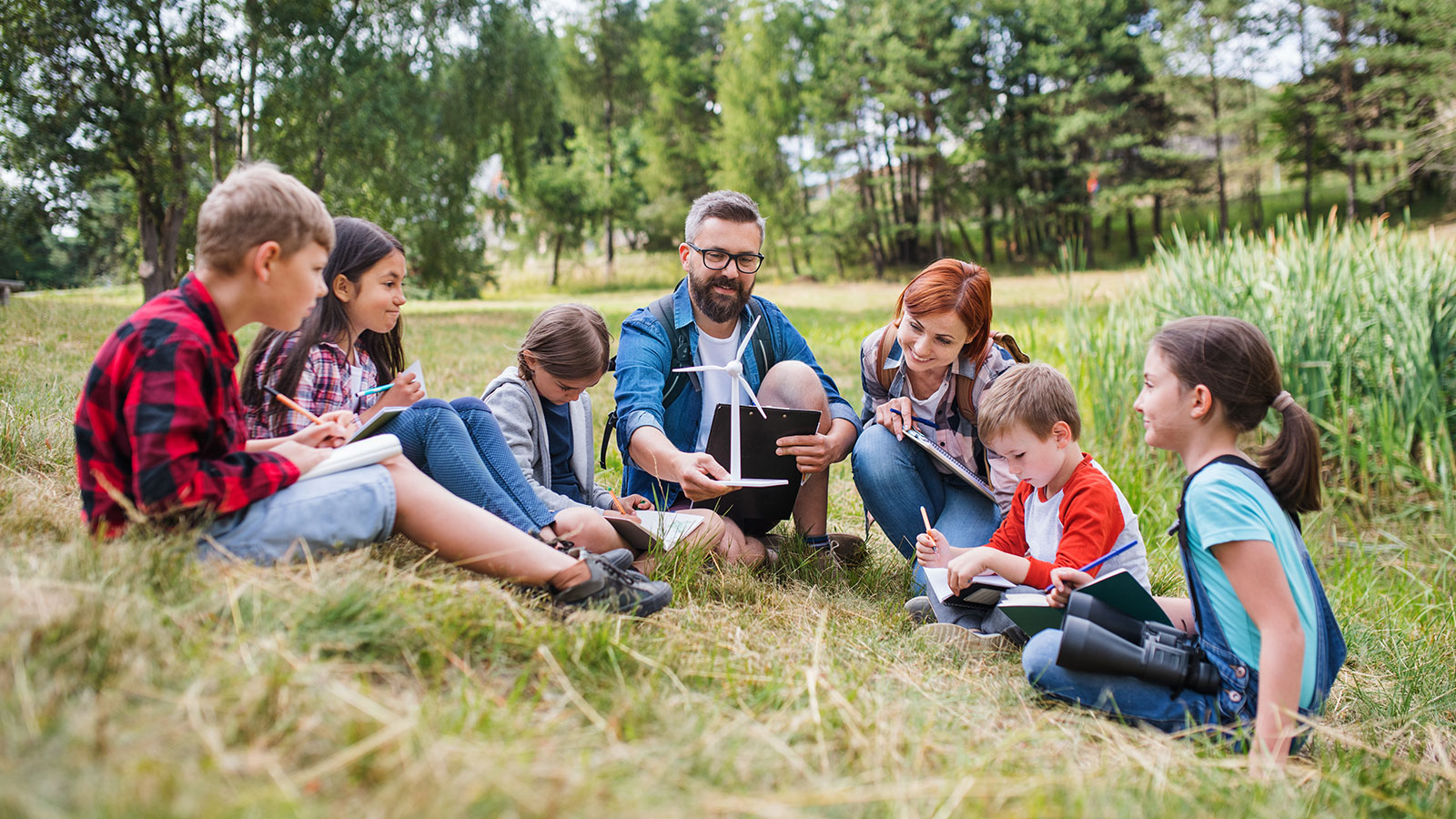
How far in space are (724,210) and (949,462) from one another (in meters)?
1.21

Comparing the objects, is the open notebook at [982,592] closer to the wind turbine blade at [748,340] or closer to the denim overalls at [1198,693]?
the denim overalls at [1198,693]

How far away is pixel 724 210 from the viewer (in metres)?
3.25

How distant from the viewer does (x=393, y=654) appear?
1.71m

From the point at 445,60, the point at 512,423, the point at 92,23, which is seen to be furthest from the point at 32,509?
the point at 445,60

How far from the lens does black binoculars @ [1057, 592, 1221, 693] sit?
2.15 meters

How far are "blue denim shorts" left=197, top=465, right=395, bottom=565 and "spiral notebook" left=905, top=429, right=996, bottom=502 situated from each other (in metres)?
1.72

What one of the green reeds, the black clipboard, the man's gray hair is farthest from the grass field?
the green reeds

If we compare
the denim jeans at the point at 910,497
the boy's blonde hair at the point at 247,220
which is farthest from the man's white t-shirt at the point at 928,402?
the boy's blonde hair at the point at 247,220

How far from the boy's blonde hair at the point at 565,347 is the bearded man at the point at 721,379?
19 cm

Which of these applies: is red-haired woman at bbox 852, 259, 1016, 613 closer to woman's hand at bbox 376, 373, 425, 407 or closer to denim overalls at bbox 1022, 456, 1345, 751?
denim overalls at bbox 1022, 456, 1345, 751

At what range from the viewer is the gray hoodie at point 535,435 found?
2906 millimetres

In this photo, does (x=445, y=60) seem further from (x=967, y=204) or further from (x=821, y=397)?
(x=967, y=204)

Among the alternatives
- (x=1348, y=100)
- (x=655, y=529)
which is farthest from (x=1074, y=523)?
(x=1348, y=100)

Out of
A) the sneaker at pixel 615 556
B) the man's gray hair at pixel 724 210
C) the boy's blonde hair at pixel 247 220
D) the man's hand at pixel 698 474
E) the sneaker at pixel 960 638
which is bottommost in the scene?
the sneaker at pixel 960 638
